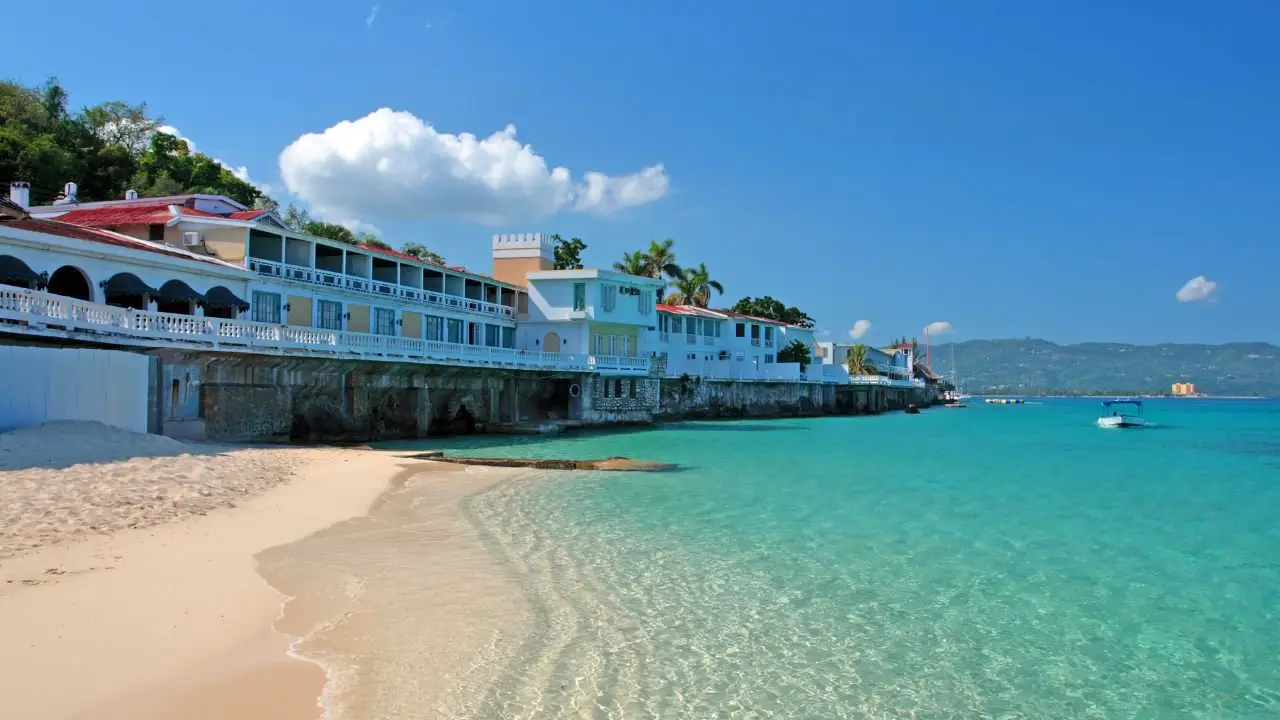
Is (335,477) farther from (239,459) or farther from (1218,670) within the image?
(1218,670)

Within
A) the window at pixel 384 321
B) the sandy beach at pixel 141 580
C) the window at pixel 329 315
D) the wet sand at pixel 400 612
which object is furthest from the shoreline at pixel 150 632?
the window at pixel 384 321

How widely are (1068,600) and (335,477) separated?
48.8 feet

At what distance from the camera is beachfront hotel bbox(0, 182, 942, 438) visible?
74.6 feet

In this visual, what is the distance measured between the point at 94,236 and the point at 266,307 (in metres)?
6.37

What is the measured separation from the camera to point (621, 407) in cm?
4762

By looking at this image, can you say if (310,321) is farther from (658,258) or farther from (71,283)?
(658,258)

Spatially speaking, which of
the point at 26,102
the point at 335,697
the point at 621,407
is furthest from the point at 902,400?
the point at 335,697

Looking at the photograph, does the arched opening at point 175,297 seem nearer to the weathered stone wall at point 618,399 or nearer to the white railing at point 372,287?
the white railing at point 372,287

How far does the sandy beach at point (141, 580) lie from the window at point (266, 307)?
14.1 m

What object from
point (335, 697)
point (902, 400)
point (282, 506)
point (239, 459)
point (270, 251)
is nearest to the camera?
point (335, 697)

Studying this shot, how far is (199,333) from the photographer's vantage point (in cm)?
2345

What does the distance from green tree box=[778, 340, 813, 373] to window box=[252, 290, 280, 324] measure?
4875cm

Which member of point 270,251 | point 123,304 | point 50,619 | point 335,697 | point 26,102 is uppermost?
point 26,102

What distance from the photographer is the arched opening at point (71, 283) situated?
24.3 m
